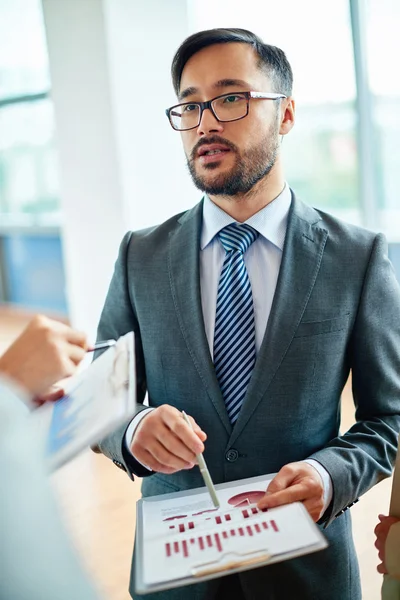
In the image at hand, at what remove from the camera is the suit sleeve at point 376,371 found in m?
1.45

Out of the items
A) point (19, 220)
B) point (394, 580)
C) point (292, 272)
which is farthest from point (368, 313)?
point (19, 220)

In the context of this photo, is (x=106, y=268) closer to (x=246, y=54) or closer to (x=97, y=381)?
(x=246, y=54)

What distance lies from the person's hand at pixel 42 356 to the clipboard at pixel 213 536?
31 cm

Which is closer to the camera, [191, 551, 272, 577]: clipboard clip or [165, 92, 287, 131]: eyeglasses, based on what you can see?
[191, 551, 272, 577]: clipboard clip

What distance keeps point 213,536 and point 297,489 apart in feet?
0.73

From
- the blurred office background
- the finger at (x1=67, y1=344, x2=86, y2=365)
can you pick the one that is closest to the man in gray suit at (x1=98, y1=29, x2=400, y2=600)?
the finger at (x1=67, y1=344, x2=86, y2=365)

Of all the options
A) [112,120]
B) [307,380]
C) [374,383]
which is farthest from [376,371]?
[112,120]

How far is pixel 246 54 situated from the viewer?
1.61 metres

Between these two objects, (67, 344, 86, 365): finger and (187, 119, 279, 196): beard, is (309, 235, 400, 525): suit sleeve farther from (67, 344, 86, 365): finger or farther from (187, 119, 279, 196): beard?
(67, 344, 86, 365): finger

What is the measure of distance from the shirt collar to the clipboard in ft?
1.98

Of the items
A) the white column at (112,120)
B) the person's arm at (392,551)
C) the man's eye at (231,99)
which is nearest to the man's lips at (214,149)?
the man's eye at (231,99)

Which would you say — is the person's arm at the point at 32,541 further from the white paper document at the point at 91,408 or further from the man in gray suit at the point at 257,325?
the man in gray suit at the point at 257,325

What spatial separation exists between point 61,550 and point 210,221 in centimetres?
113

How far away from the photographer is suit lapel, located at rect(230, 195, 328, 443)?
4.77 feet
